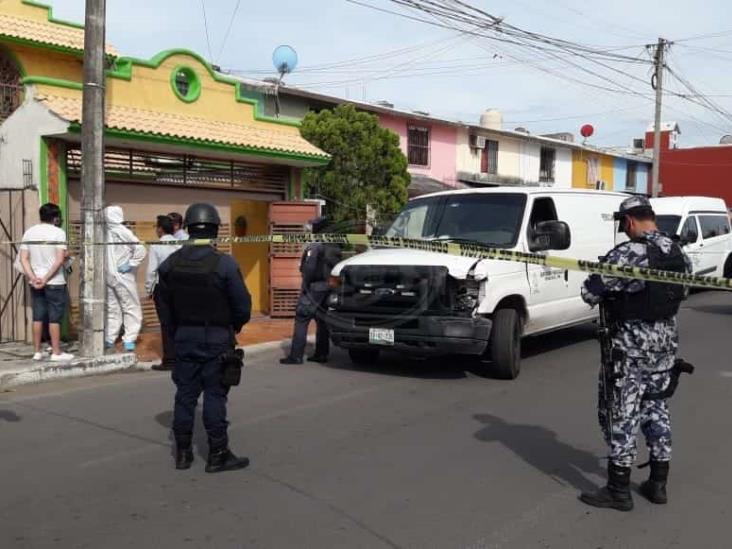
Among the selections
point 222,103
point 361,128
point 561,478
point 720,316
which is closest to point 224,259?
point 561,478

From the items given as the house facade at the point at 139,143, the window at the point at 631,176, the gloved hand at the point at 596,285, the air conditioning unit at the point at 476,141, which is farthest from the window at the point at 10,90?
the window at the point at 631,176

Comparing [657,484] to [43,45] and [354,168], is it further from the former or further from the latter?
[354,168]

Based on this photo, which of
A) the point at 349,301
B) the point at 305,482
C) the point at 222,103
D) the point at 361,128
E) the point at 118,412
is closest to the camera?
the point at 305,482

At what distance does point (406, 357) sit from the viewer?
9531 mm

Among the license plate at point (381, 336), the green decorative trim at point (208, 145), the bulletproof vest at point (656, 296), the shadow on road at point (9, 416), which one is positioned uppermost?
the green decorative trim at point (208, 145)

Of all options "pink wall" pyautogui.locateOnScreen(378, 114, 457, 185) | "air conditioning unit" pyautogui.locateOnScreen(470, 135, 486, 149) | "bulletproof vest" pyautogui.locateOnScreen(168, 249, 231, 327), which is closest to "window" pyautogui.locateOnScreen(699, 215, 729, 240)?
"pink wall" pyautogui.locateOnScreen(378, 114, 457, 185)

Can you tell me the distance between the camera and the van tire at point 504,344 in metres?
7.90

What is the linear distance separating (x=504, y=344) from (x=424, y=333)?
2.87 ft

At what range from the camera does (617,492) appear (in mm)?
4418

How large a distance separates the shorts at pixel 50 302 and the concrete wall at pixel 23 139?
2.06 meters

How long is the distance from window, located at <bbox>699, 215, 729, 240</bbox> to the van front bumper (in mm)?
10608

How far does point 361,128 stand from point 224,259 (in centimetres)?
1254

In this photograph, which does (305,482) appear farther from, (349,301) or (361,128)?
(361,128)

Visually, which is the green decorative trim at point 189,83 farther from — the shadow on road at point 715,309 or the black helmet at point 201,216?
the shadow on road at point 715,309
